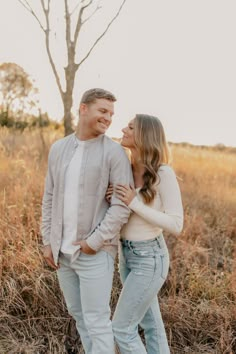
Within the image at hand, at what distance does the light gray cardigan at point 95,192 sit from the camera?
8.79 ft

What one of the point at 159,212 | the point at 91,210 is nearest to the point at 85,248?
the point at 91,210

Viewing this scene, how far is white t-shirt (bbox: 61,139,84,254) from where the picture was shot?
2.76 metres

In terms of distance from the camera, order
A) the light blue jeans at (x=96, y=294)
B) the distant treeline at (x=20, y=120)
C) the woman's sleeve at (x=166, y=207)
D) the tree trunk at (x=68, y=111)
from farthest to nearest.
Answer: the distant treeline at (x=20, y=120) → the tree trunk at (x=68, y=111) → the light blue jeans at (x=96, y=294) → the woman's sleeve at (x=166, y=207)

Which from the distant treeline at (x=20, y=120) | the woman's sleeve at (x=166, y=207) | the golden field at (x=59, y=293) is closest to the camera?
the woman's sleeve at (x=166, y=207)

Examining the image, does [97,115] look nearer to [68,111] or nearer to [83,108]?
[83,108]

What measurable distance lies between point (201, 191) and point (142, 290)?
4.44 metres

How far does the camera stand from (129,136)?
2754 mm

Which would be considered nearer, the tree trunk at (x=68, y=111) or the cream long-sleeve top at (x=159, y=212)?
the cream long-sleeve top at (x=159, y=212)

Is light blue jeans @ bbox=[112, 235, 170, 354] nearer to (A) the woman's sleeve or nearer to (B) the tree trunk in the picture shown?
(A) the woman's sleeve

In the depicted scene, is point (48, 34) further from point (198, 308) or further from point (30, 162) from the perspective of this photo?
point (198, 308)

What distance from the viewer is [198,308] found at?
155 inches

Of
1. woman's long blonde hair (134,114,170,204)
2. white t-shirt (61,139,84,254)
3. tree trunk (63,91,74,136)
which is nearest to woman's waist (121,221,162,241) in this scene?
woman's long blonde hair (134,114,170,204)

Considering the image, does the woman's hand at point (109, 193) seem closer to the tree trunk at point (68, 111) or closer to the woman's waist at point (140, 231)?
the woman's waist at point (140, 231)

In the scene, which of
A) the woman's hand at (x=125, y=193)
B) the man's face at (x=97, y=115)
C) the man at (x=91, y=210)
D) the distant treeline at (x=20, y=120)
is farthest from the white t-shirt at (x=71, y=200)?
the distant treeline at (x=20, y=120)
